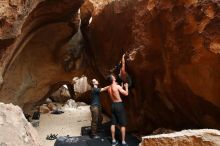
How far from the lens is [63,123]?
12047 millimetres

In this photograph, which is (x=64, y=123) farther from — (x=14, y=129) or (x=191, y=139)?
(x=14, y=129)

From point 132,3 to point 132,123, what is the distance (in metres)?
3.60

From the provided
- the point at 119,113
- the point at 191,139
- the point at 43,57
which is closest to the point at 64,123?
the point at 43,57

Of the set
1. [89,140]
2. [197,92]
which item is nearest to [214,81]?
[197,92]

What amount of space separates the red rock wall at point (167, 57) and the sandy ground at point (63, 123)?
254 centimetres

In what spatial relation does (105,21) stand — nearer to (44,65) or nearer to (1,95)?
(44,65)

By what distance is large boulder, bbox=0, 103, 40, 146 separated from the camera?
2209 millimetres

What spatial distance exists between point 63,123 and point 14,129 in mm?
9885

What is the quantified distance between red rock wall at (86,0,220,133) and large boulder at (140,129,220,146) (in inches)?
96.7

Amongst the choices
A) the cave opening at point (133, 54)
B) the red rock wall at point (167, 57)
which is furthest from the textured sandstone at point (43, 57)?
the red rock wall at point (167, 57)

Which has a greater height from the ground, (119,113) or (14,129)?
(14,129)

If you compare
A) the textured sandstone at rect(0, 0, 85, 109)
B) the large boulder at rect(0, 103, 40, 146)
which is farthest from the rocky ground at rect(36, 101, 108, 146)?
the large boulder at rect(0, 103, 40, 146)

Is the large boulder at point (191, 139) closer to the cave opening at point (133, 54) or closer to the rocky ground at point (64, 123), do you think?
the cave opening at point (133, 54)

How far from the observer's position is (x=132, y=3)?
8.05 metres
